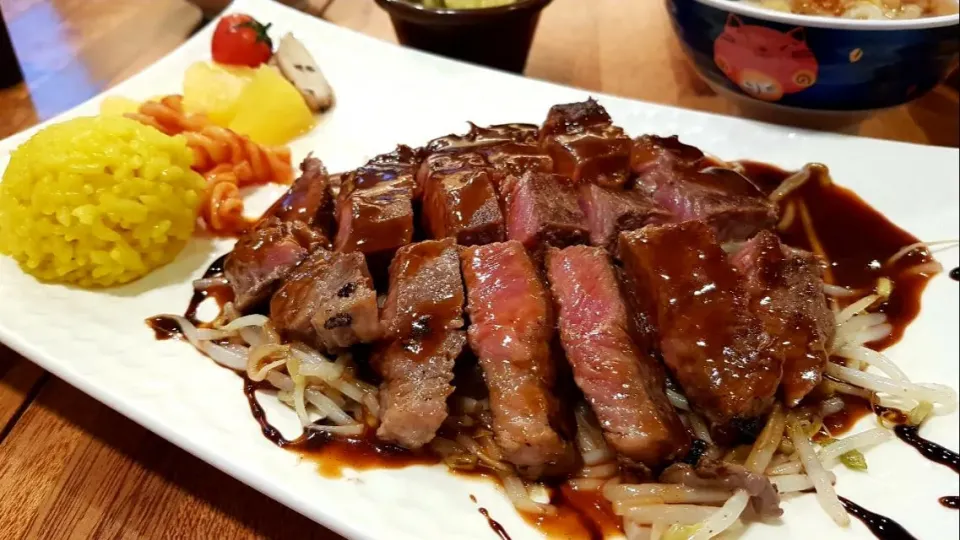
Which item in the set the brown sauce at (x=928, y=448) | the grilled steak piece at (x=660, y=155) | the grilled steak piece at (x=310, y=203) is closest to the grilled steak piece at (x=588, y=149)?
the grilled steak piece at (x=660, y=155)

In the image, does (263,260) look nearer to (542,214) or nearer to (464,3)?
(542,214)

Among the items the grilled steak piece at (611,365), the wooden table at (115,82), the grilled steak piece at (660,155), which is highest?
the grilled steak piece at (660,155)

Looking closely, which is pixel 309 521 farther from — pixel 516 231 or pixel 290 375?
pixel 516 231

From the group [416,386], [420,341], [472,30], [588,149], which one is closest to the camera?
[416,386]

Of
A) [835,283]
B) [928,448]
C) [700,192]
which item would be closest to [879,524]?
[928,448]

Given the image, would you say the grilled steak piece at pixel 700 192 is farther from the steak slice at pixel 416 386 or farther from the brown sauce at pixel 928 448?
the steak slice at pixel 416 386

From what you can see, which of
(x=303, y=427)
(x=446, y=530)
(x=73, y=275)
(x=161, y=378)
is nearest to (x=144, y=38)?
(x=73, y=275)

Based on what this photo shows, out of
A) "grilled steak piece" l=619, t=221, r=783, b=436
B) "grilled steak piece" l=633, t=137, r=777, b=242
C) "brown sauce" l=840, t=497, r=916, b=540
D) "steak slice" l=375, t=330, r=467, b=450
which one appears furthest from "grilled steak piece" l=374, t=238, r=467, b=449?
"brown sauce" l=840, t=497, r=916, b=540
